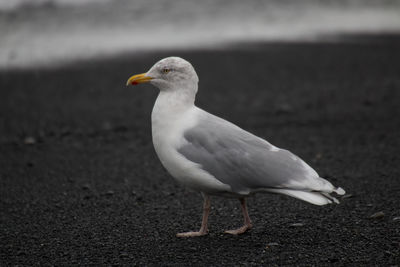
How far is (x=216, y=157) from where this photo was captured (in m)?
4.52

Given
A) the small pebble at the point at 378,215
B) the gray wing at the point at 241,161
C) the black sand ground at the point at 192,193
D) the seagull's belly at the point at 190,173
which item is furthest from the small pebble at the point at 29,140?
the small pebble at the point at 378,215

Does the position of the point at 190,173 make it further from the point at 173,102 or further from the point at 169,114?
the point at 173,102

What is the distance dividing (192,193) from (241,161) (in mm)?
1742

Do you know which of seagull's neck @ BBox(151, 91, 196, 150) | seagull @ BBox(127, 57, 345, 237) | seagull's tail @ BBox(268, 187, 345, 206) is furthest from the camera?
seagull's neck @ BBox(151, 91, 196, 150)

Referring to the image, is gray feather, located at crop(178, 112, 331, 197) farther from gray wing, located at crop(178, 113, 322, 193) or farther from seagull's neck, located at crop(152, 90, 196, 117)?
seagull's neck, located at crop(152, 90, 196, 117)

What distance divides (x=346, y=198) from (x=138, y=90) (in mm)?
6092

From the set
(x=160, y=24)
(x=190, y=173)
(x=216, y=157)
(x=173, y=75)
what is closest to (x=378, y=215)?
(x=216, y=157)

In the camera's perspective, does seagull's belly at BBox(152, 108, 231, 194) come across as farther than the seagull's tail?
Yes

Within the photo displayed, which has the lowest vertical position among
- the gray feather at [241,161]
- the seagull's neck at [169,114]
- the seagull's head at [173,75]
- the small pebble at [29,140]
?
the small pebble at [29,140]

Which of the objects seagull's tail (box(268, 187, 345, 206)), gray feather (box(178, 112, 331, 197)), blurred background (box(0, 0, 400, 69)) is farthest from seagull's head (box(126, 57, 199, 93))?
blurred background (box(0, 0, 400, 69))

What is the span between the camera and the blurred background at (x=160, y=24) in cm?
1371

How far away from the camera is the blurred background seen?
13711 millimetres

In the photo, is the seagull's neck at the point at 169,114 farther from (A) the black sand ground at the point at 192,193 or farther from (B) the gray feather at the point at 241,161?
(A) the black sand ground at the point at 192,193

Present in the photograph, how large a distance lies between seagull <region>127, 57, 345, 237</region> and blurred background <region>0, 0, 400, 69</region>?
843 cm
